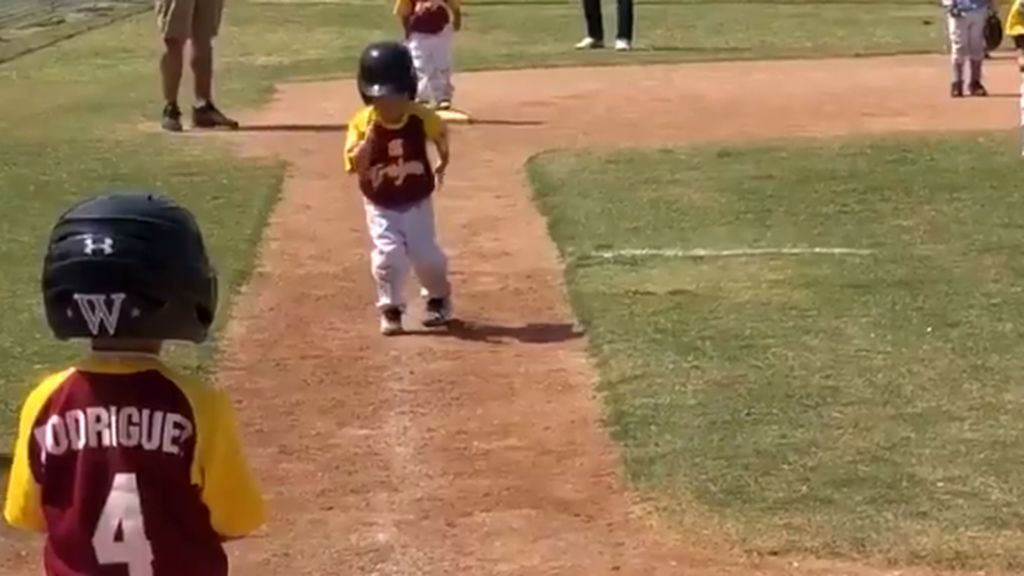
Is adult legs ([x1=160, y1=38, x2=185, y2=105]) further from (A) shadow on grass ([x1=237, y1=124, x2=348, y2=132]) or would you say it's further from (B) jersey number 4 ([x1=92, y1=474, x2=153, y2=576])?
(B) jersey number 4 ([x1=92, y1=474, x2=153, y2=576])

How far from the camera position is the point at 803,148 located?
1331 centimetres

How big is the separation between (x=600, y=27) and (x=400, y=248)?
14.1 m

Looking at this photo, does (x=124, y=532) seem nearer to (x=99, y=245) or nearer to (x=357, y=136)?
(x=99, y=245)

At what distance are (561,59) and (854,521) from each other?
15166mm

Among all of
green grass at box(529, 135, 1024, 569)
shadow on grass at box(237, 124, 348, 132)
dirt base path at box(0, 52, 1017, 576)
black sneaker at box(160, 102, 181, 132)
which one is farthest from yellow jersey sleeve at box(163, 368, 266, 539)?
shadow on grass at box(237, 124, 348, 132)

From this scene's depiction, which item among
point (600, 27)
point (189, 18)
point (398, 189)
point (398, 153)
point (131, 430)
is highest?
point (131, 430)

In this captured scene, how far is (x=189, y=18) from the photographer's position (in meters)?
14.1

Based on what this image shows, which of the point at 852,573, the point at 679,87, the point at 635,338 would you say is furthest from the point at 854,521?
the point at 679,87

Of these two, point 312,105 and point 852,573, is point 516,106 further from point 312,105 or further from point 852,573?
point 852,573

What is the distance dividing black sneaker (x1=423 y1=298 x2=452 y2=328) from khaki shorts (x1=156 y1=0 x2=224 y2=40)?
608 centimetres

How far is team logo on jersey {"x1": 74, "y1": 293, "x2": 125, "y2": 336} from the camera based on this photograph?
10.2ft

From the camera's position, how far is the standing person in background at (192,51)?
46.1 ft

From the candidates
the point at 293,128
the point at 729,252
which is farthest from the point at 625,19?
the point at 729,252

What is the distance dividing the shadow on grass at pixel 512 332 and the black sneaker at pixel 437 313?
0.04 m
